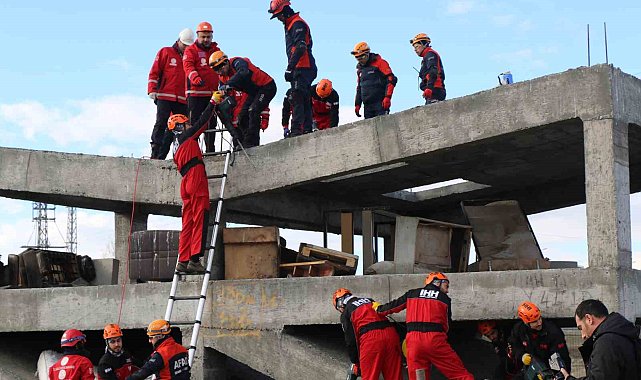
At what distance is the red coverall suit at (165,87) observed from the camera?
1462 cm

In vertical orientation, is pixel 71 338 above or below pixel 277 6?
below

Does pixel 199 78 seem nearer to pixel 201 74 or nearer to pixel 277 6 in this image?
pixel 201 74

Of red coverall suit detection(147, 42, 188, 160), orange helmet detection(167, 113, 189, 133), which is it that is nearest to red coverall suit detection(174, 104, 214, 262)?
orange helmet detection(167, 113, 189, 133)

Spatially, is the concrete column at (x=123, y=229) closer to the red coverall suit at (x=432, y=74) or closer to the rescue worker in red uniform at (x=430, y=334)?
the red coverall suit at (x=432, y=74)

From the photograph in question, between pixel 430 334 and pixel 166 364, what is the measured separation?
114 inches

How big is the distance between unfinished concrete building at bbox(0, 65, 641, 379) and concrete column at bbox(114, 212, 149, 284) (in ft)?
0.08

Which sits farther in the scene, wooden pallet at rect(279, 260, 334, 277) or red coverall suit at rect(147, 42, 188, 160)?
red coverall suit at rect(147, 42, 188, 160)

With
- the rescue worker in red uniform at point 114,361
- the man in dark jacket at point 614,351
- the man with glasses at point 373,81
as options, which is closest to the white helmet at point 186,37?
the man with glasses at point 373,81

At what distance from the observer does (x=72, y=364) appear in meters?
10.7

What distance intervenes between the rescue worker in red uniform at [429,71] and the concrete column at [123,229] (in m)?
4.90

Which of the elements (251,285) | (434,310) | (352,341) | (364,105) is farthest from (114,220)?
(434,310)

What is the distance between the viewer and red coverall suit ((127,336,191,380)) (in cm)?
1010

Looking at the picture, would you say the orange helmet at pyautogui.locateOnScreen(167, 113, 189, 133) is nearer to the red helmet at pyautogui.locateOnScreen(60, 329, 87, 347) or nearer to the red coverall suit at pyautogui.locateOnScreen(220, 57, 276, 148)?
the red coverall suit at pyautogui.locateOnScreen(220, 57, 276, 148)

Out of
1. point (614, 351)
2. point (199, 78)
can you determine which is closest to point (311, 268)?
point (199, 78)
